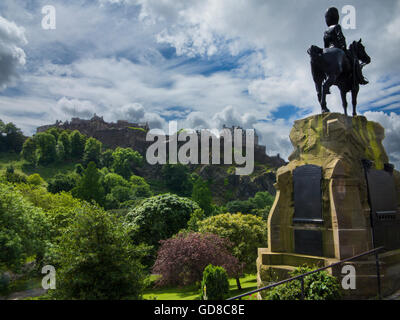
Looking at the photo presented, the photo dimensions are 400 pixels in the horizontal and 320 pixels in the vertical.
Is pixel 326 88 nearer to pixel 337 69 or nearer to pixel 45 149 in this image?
pixel 337 69

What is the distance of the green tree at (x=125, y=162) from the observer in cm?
11012

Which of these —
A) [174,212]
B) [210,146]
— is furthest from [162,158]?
[174,212]

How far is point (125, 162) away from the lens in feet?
364

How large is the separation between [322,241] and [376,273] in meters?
1.87

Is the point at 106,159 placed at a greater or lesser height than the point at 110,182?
greater

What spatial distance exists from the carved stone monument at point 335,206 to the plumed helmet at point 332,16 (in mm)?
4559

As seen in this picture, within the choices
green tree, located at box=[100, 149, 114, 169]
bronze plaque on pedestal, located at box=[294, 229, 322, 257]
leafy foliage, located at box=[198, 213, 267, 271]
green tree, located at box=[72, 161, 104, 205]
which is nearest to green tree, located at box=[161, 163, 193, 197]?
green tree, located at box=[100, 149, 114, 169]

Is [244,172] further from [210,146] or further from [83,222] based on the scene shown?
[83,222]

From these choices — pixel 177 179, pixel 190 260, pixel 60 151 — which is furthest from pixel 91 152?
pixel 190 260

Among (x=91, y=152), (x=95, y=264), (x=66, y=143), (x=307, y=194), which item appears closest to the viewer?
(x=95, y=264)

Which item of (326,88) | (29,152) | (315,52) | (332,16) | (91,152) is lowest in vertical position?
(326,88)

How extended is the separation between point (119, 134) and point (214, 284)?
5205 inches

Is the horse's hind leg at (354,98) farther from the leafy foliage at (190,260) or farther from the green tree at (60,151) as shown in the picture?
the green tree at (60,151)

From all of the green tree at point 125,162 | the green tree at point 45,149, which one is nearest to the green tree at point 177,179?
the green tree at point 125,162
